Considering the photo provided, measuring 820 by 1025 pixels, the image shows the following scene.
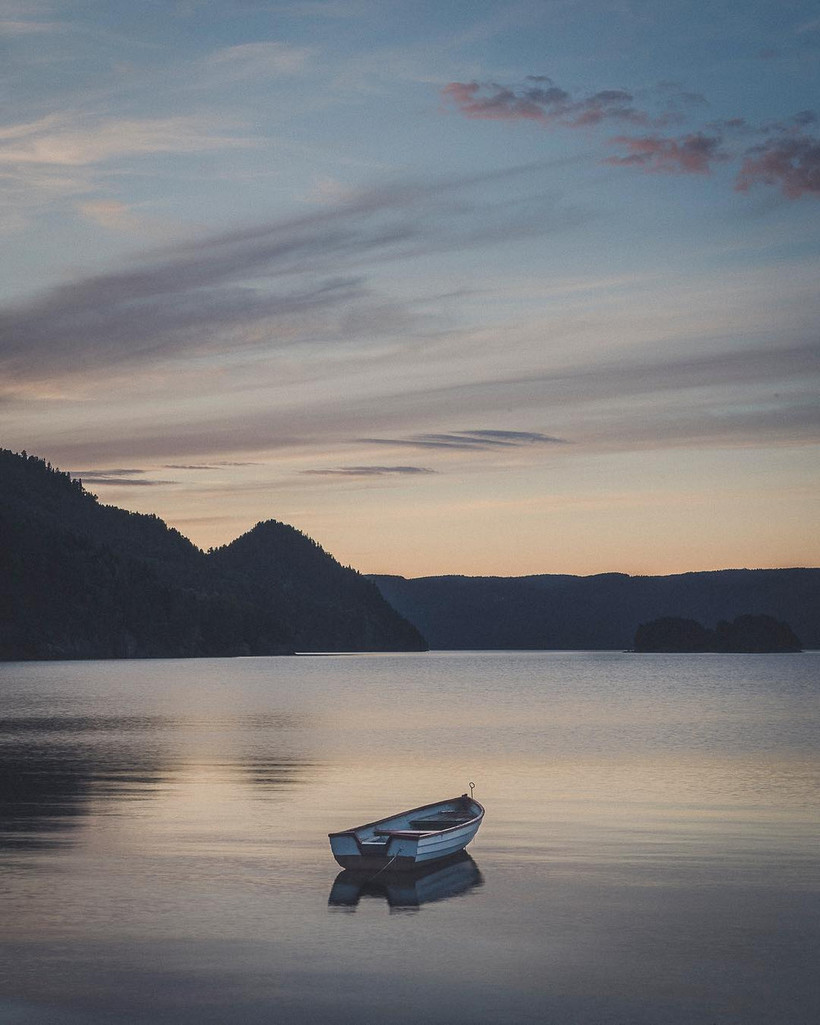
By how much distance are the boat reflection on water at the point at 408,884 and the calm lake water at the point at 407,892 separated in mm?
128

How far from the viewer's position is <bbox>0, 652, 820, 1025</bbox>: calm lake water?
19.3 meters

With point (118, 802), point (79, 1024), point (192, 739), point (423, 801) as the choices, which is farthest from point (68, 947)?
point (192, 739)

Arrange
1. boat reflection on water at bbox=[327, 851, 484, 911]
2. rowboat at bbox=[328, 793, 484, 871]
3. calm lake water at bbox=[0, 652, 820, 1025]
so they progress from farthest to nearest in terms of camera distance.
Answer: rowboat at bbox=[328, 793, 484, 871] → boat reflection on water at bbox=[327, 851, 484, 911] → calm lake water at bbox=[0, 652, 820, 1025]

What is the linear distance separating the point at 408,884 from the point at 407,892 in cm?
99

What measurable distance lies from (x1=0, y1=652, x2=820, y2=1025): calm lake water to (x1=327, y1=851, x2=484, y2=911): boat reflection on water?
0.13 metres

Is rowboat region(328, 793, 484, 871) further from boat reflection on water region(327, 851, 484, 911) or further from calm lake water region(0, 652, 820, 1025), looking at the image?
calm lake water region(0, 652, 820, 1025)

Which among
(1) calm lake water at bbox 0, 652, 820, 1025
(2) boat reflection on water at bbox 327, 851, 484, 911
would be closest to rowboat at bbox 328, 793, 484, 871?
(2) boat reflection on water at bbox 327, 851, 484, 911

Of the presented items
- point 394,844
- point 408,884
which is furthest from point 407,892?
point 394,844

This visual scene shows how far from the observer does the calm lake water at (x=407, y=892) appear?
19.3 m

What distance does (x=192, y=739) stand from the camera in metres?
76.8

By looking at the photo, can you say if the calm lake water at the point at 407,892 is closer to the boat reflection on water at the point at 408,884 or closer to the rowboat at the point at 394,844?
the boat reflection on water at the point at 408,884

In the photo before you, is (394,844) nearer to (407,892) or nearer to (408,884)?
(408,884)

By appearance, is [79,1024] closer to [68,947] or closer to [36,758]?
[68,947]

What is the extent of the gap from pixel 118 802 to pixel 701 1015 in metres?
29.5
